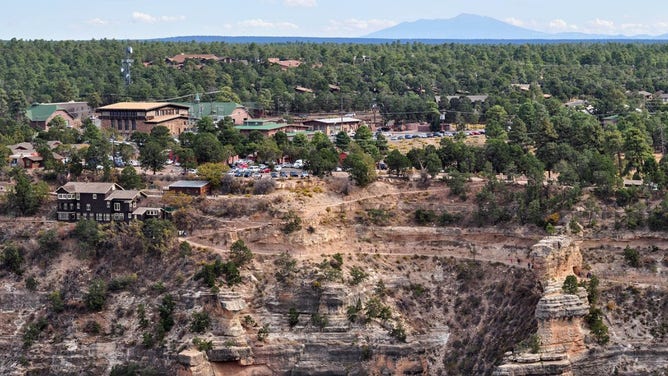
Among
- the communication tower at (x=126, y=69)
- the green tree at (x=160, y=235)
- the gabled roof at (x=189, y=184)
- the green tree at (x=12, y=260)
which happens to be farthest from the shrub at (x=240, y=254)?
the communication tower at (x=126, y=69)

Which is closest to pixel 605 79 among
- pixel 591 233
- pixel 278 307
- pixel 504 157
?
pixel 504 157

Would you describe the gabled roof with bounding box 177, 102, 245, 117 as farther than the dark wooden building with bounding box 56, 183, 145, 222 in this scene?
Yes

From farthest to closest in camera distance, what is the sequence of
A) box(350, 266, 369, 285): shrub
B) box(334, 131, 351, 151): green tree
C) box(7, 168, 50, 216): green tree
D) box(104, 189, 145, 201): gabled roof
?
box(334, 131, 351, 151): green tree → box(7, 168, 50, 216): green tree → box(104, 189, 145, 201): gabled roof → box(350, 266, 369, 285): shrub

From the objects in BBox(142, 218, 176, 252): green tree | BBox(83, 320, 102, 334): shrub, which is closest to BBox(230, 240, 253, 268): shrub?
BBox(142, 218, 176, 252): green tree

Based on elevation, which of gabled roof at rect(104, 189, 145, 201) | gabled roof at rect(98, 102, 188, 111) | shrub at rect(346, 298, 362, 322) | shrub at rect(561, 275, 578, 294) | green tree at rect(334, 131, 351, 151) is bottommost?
shrub at rect(346, 298, 362, 322)

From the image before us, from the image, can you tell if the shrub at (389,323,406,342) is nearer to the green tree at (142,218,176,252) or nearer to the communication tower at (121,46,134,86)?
the green tree at (142,218,176,252)

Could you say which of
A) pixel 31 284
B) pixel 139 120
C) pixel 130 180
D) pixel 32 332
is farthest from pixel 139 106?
pixel 32 332

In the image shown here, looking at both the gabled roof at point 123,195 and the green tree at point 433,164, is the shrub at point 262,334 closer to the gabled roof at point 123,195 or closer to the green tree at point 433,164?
the gabled roof at point 123,195
